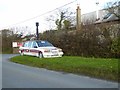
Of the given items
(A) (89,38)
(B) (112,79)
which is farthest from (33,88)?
(A) (89,38)

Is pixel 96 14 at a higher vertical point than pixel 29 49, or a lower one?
higher

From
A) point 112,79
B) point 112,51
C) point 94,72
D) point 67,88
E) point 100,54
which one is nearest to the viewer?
point 67,88

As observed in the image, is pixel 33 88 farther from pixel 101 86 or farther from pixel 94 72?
pixel 94 72

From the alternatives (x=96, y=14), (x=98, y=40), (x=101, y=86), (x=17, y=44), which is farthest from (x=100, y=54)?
(x=96, y=14)

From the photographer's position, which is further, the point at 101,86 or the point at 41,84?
the point at 41,84

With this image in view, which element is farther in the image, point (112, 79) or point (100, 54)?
point (100, 54)

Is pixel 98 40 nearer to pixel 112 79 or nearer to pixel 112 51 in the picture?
pixel 112 51

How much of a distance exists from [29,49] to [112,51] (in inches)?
347

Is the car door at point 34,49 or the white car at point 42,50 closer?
the white car at point 42,50

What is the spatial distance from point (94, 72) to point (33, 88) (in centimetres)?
406

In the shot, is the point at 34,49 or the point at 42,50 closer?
the point at 42,50

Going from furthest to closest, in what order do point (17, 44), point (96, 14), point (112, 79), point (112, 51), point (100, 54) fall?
point (96, 14) < point (17, 44) < point (100, 54) < point (112, 51) < point (112, 79)

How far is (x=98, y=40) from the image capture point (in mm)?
22672

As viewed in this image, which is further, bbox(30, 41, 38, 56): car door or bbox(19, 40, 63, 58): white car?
bbox(30, 41, 38, 56): car door
